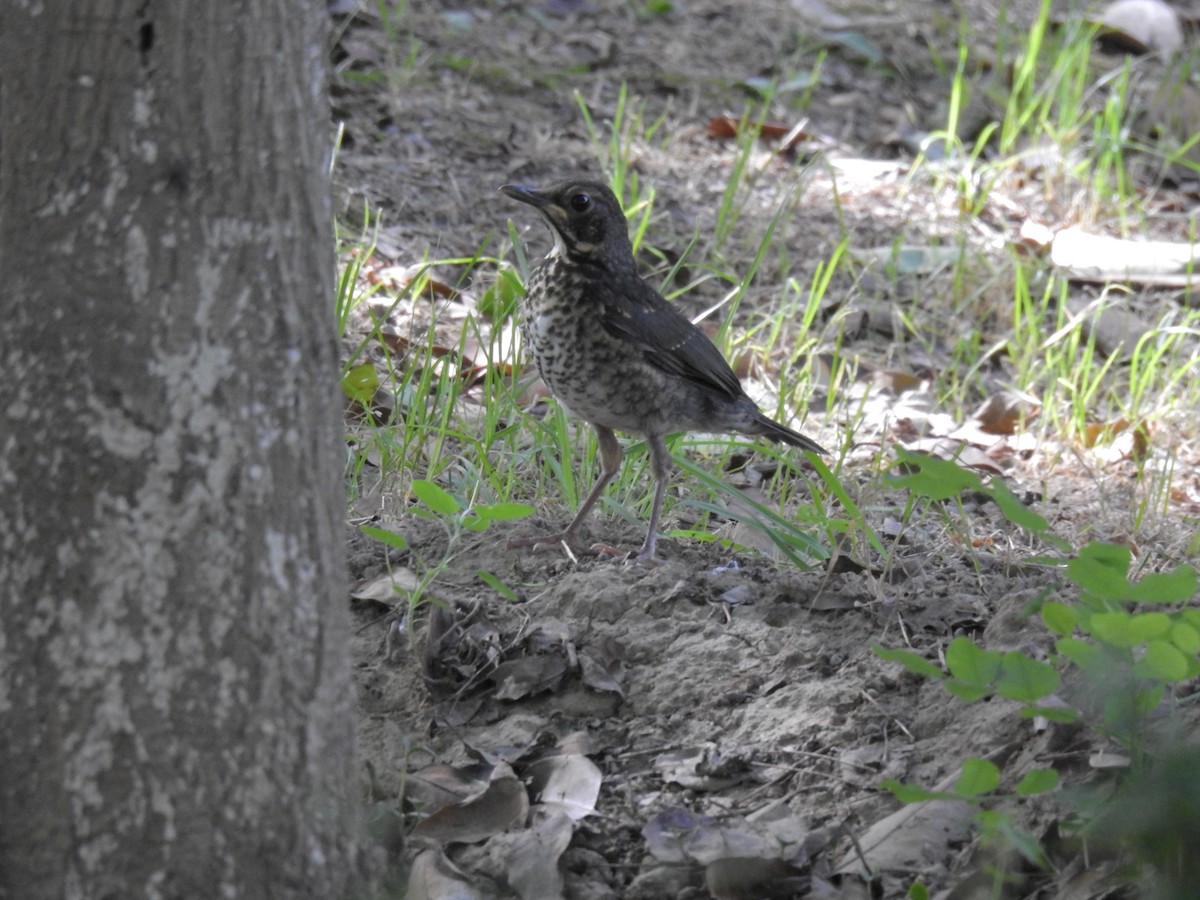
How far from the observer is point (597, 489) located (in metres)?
4.06

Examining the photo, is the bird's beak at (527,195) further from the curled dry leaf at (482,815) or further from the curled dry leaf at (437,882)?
the curled dry leaf at (437,882)

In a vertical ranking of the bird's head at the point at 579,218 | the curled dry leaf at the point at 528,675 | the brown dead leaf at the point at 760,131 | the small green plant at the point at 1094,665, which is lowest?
the brown dead leaf at the point at 760,131

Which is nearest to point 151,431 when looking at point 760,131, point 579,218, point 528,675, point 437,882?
point 437,882

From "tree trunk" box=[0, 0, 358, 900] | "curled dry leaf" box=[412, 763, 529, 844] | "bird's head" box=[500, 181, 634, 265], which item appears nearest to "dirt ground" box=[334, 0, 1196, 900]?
"curled dry leaf" box=[412, 763, 529, 844]

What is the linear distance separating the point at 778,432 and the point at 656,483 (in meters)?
0.51

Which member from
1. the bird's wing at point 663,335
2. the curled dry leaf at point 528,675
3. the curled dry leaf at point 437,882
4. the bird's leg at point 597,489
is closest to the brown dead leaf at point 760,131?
the bird's wing at point 663,335

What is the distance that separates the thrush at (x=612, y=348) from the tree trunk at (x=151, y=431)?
5.90 ft

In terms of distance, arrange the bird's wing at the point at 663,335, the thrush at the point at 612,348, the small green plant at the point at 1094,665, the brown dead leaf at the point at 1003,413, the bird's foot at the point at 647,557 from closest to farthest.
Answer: the small green plant at the point at 1094,665, the bird's foot at the point at 647,557, the thrush at the point at 612,348, the bird's wing at the point at 663,335, the brown dead leaf at the point at 1003,413

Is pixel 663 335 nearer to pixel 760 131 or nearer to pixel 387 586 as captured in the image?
pixel 387 586

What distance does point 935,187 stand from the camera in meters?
7.17

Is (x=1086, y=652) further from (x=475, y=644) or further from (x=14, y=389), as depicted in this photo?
(x=14, y=389)

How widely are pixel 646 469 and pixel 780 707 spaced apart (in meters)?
1.77

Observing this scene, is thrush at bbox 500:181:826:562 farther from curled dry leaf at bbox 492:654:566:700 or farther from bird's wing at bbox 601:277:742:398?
curled dry leaf at bbox 492:654:566:700

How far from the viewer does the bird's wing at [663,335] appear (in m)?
4.14
